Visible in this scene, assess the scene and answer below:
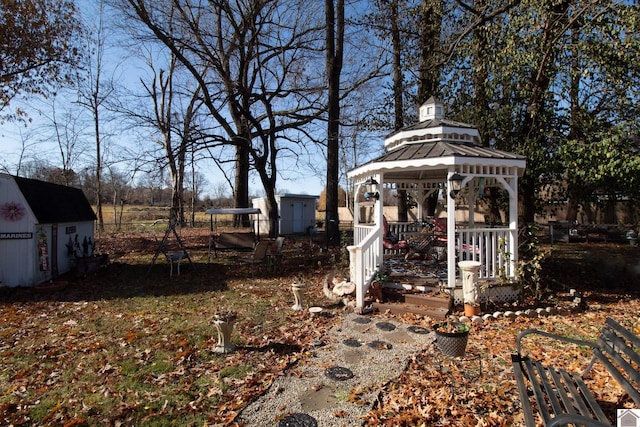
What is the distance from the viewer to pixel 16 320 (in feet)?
20.7

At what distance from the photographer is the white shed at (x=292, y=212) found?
22016 mm

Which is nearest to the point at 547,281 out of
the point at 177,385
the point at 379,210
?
the point at 379,210

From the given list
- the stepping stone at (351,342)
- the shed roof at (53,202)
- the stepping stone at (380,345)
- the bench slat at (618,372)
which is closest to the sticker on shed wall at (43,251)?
the shed roof at (53,202)

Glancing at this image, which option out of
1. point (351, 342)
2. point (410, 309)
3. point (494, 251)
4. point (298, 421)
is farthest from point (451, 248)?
point (298, 421)

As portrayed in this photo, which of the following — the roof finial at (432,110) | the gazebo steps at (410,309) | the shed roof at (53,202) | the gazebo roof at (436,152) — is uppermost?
the roof finial at (432,110)

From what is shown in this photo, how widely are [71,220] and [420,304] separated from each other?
9938 mm

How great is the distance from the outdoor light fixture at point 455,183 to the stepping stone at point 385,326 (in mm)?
2711

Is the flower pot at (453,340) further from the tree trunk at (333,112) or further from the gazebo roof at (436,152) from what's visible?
the tree trunk at (333,112)

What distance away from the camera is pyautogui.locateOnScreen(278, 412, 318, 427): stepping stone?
3.22m

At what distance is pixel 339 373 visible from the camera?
420 centimetres

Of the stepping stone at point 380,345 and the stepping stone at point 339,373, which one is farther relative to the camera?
the stepping stone at point 380,345

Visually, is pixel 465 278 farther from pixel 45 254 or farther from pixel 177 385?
pixel 45 254

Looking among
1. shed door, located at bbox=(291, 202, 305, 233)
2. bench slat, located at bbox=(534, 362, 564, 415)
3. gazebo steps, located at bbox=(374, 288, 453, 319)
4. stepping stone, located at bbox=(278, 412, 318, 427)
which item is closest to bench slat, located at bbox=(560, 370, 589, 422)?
bench slat, located at bbox=(534, 362, 564, 415)

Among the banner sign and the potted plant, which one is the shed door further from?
the potted plant
